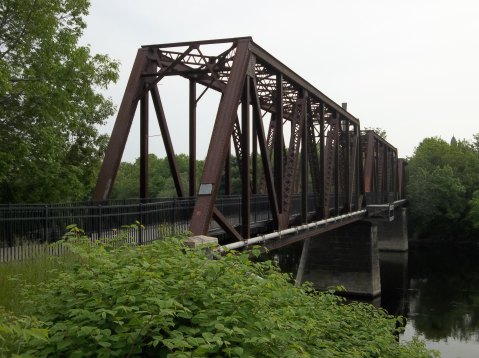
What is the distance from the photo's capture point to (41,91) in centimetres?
1614

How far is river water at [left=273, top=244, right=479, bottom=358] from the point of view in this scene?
27.2 meters

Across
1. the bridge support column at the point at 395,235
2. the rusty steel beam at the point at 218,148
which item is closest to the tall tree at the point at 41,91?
the rusty steel beam at the point at 218,148

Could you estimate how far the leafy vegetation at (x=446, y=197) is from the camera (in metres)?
69.6

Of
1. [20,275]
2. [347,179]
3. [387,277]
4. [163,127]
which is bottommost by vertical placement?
[387,277]

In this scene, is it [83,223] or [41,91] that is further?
[41,91]

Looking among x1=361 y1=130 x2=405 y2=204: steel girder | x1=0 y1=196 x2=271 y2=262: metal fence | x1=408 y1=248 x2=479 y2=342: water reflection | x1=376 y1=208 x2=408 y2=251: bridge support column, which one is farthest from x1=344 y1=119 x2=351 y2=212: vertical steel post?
x1=376 y1=208 x2=408 y2=251: bridge support column

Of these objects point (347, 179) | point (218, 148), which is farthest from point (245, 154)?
point (347, 179)

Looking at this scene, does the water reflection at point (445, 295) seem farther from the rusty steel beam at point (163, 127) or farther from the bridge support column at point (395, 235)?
the rusty steel beam at point (163, 127)

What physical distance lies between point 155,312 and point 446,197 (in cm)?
7176

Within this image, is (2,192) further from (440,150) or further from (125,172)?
(125,172)

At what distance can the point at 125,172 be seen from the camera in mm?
112875

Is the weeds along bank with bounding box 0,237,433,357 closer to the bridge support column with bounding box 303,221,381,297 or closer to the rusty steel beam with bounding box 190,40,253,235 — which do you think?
the rusty steel beam with bounding box 190,40,253,235

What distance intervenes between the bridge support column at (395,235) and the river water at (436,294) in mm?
1557

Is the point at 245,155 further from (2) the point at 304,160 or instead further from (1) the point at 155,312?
(1) the point at 155,312
